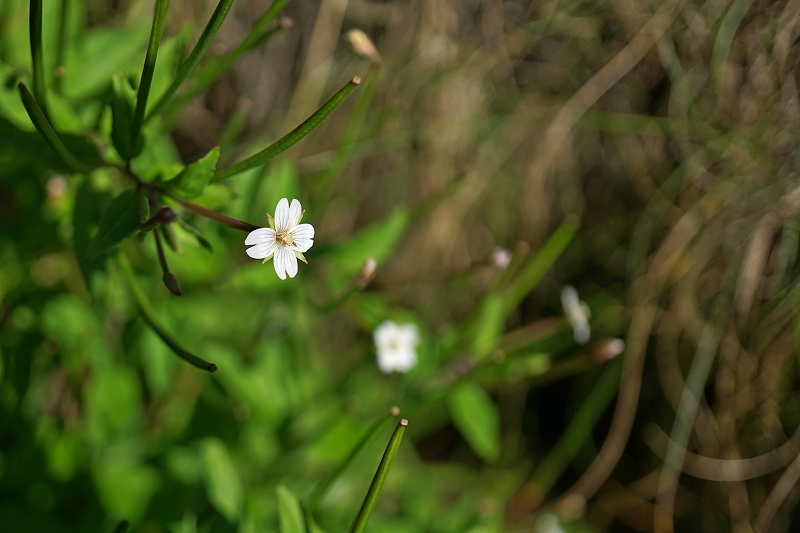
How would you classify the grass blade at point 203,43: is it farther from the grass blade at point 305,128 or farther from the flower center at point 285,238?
the flower center at point 285,238

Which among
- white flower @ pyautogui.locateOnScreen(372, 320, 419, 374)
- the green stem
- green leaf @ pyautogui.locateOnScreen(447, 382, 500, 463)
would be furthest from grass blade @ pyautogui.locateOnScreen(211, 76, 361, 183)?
green leaf @ pyautogui.locateOnScreen(447, 382, 500, 463)

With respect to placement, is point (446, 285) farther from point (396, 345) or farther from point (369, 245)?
point (369, 245)

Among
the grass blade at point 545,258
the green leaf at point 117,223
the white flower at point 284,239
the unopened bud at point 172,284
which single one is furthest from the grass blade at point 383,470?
the grass blade at point 545,258

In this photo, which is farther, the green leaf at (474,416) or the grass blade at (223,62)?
the green leaf at (474,416)

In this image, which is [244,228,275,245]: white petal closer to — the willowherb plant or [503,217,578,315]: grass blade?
the willowherb plant

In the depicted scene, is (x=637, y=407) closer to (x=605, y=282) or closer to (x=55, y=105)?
(x=605, y=282)

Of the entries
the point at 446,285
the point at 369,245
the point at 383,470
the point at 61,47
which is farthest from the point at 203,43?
the point at 446,285
